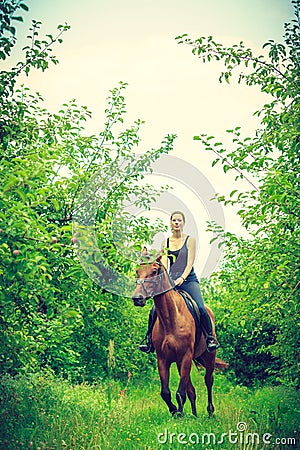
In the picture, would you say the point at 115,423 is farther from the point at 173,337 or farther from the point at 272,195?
the point at 272,195

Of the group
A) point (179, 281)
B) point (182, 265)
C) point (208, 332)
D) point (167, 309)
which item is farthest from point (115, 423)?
point (182, 265)

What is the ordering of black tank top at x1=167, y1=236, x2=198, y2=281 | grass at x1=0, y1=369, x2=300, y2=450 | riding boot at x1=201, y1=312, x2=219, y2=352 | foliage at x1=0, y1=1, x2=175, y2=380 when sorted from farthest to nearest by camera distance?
riding boot at x1=201, y1=312, x2=219, y2=352, black tank top at x1=167, y1=236, x2=198, y2=281, grass at x1=0, y1=369, x2=300, y2=450, foliage at x1=0, y1=1, x2=175, y2=380

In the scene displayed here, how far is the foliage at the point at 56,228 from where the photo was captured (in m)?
4.05

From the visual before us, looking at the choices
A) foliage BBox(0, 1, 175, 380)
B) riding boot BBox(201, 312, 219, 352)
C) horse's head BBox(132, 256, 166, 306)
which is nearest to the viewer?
foliage BBox(0, 1, 175, 380)

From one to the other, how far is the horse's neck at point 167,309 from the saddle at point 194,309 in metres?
0.30

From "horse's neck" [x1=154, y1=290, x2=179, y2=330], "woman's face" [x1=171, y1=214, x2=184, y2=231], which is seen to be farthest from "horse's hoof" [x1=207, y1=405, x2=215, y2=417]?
"woman's face" [x1=171, y1=214, x2=184, y2=231]

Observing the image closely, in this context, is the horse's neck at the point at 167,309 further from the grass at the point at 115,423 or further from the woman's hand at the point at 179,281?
the grass at the point at 115,423

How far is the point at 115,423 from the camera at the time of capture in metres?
5.84

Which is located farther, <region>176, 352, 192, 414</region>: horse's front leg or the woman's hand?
the woman's hand

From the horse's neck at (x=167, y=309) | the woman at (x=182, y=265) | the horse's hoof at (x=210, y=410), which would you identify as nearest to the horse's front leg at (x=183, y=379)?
the horse's neck at (x=167, y=309)

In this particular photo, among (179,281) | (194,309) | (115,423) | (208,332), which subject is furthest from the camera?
(208,332)

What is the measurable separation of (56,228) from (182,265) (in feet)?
6.32

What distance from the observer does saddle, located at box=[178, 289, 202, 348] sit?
20.6 ft

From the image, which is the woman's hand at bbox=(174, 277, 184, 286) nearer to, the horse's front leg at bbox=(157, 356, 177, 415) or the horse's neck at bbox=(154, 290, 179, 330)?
the horse's neck at bbox=(154, 290, 179, 330)
